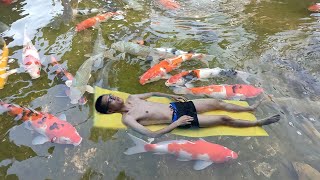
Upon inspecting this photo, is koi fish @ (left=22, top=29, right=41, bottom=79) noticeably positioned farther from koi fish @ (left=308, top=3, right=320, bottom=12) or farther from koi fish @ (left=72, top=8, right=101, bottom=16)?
koi fish @ (left=308, top=3, right=320, bottom=12)

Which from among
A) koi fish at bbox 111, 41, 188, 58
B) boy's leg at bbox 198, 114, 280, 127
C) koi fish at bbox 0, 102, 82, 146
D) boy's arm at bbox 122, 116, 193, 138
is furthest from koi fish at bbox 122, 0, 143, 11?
boy's leg at bbox 198, 114, 280, 127

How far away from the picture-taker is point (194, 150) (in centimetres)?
490

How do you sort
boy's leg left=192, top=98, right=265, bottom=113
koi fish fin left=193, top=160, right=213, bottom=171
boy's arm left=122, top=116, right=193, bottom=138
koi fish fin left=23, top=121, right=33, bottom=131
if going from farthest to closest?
boy's leg left=192, top=98, right=265, bottom=113 → koi fish fin left=23, top=121, right=33, bottom=131 → boy's arm left=122, top=116, right=193, bottom=138 → koi fish fin left=193, top=160, right=213, bottom=171

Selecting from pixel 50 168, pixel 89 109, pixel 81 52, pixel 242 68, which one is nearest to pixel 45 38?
pixel 81 52

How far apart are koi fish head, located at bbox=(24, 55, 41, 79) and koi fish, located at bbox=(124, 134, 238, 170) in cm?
306

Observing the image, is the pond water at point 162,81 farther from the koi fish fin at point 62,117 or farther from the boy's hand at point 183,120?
the boy's hand at point 183,120

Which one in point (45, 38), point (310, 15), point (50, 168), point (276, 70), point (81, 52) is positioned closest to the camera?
point (50, 168)

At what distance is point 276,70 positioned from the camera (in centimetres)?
691

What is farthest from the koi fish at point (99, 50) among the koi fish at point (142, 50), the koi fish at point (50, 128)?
the koi fish at point (50, 128)

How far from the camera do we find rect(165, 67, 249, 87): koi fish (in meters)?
6.50

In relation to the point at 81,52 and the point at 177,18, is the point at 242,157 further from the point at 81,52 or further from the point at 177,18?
the point at 177,18

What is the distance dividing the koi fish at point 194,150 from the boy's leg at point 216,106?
34.0 inches

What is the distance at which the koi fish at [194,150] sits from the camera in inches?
192

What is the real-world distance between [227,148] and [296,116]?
162 centimetres
